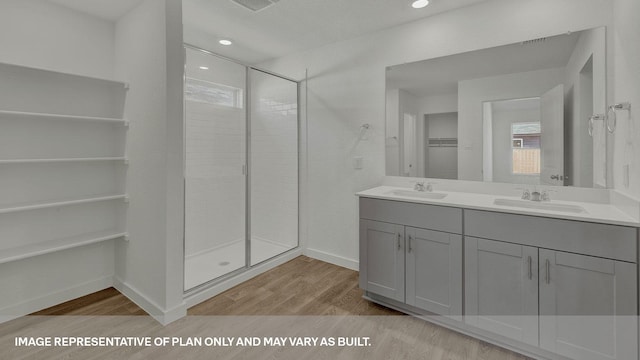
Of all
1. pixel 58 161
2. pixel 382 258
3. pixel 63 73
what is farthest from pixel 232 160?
pixel 382 258

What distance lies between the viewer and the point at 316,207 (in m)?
3.56

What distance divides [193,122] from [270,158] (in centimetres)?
94

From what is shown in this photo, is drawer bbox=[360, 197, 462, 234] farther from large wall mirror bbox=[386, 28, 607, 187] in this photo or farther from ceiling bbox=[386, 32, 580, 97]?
ceiling bbox=[386, 32, 580, 97]

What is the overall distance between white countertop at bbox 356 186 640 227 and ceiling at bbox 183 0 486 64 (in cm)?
164

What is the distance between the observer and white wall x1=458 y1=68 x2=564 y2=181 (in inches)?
90.2

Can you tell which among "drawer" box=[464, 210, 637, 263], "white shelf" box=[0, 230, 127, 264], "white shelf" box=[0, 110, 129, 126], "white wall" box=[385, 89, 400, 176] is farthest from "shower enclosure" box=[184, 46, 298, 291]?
"drawer" box=[464, 210, 637, 263]

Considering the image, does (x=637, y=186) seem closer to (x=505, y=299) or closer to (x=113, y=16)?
(x=505, y=299)

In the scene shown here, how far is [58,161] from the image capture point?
7.53ft

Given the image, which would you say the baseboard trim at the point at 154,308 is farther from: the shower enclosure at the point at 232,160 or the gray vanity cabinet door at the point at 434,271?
the gray vanity cabinet door at the point at 434,271

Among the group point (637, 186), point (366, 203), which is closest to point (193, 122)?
point (366, 203)

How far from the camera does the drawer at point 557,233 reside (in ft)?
4.99

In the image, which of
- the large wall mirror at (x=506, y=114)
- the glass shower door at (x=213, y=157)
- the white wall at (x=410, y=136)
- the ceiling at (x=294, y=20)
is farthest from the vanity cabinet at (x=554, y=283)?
the glass shower door at (x=213, y=157)

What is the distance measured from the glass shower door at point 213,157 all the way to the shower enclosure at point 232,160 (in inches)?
0.4

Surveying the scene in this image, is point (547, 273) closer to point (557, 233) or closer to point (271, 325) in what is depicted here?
point (557, 233)
